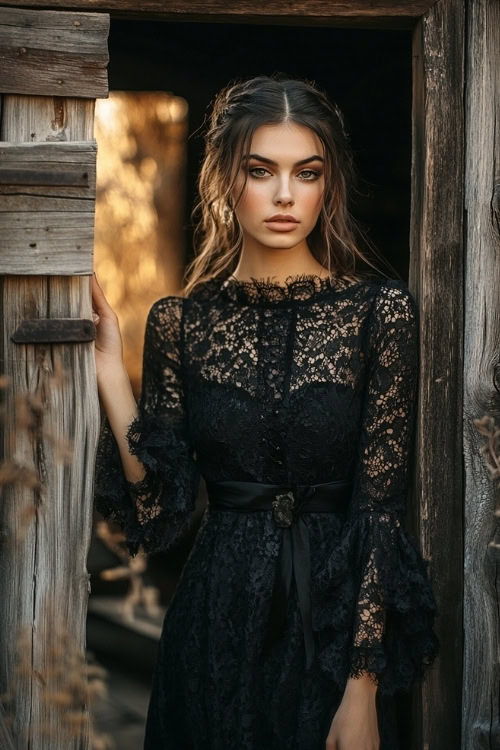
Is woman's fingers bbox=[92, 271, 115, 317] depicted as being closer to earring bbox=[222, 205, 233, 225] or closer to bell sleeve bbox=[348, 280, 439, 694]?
earring bbox=[222, 205, 233, 225]

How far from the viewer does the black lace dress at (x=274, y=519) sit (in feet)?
8.73

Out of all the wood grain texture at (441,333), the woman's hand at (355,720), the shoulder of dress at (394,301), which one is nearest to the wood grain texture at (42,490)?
the woman's hand at (355,720)

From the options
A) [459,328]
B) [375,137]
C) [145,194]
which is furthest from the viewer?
[145,194]

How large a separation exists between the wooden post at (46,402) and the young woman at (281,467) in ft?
0.53

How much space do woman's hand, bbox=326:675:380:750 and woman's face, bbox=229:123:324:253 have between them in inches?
47.1

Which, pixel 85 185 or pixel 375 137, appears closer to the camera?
pixel 85 185

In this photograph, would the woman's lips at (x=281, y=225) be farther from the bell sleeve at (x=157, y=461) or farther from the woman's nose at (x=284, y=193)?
the bell sleeve at (x=157, y=461)

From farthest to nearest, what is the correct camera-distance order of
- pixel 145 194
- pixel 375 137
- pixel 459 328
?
pixel 145 194 < pixel 375 137 < pixel 459 328

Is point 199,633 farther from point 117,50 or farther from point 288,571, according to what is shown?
point 117,50

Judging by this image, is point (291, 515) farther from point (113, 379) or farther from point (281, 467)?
point (113, 379)

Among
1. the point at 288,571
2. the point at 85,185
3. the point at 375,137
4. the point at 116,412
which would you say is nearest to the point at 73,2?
the point at 85,185

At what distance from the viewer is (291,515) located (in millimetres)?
2752

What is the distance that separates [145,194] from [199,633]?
3.14 m

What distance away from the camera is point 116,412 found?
2910 mm
